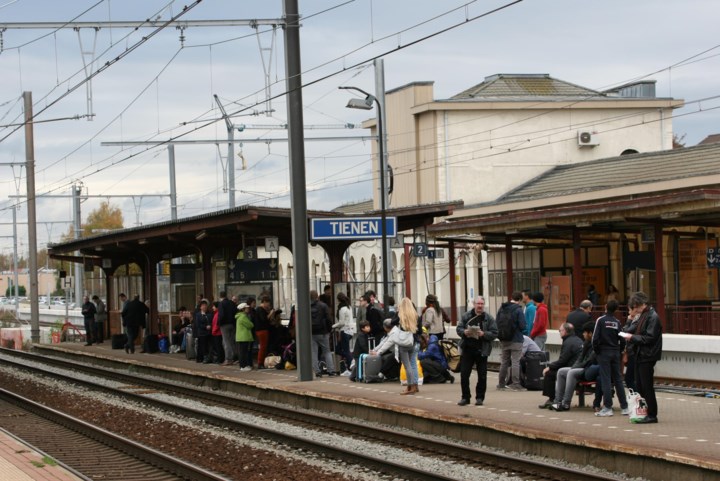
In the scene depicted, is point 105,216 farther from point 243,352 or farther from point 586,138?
point 243,352

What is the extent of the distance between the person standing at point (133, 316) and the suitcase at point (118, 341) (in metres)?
2.64

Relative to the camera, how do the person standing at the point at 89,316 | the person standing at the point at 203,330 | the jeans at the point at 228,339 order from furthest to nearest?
the person standing at the point at 89,316 → the person standing at the point at 203,330 → the jeans at the point at 228,339

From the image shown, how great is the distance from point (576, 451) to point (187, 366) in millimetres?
15218

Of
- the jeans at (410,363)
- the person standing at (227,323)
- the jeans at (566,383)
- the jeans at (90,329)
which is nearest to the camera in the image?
the jeans at (566,383)

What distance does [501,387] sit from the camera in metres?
18.0

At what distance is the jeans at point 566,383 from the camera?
14.7 m

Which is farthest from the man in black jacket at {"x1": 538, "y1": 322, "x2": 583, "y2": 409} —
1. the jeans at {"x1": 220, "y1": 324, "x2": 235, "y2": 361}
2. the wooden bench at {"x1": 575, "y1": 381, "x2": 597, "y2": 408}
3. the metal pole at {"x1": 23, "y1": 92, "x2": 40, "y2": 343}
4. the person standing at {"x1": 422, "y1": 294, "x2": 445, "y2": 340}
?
the metal pole at {"x1": 23, "y1": 92, "x2": 40, "y2": 343}

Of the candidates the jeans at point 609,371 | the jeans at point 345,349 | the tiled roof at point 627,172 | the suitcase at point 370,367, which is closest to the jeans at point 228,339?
the jeans at point 345,349

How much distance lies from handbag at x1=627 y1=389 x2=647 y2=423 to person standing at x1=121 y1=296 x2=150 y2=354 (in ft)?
65.6

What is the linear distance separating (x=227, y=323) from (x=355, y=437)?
32.6ft

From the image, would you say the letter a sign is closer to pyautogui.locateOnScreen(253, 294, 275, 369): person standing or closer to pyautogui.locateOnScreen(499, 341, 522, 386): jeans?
pyautogui.locateOnScreen(253, 294, 275, 369): person standing

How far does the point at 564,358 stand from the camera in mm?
15141

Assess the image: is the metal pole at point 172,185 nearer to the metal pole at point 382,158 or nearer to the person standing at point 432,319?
the metal pole at point 382,158

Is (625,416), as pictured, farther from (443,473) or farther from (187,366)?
(187,366)
